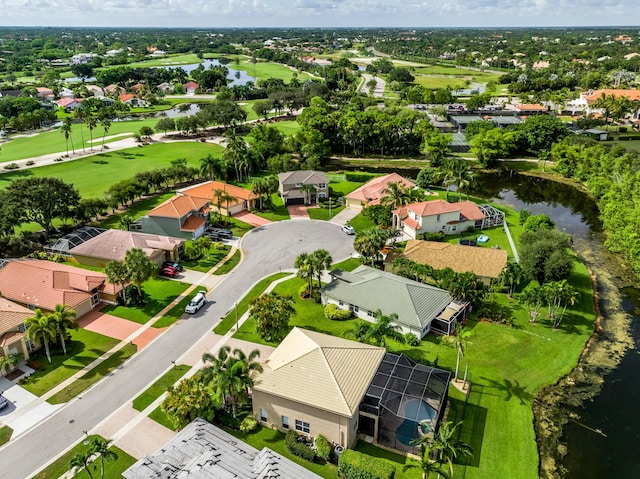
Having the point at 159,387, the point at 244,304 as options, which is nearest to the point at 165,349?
the point at 159,387

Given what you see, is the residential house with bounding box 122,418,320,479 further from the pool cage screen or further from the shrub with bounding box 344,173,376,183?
the shrub with bounding box 344,173,376,183

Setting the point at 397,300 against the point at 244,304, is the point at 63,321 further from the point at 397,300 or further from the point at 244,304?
the point at 397,300

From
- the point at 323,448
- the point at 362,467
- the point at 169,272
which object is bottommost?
the point at 169,272

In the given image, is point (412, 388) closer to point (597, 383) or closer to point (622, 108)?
point (597, 383)

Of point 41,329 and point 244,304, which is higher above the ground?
point 41,329

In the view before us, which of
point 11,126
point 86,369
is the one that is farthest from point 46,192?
point 11,126

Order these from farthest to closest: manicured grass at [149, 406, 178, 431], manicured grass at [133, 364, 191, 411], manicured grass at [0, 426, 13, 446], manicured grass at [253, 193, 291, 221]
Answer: manicured grass at [253, 193, 291, 221]
manicured grass at [133, 364, 191, 411]
manicured grass at [149, 406, 178, 431]
manicured grass at [0, 426, 13, 446]

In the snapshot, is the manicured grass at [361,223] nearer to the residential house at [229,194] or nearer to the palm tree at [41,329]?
the residential house at [229,194]

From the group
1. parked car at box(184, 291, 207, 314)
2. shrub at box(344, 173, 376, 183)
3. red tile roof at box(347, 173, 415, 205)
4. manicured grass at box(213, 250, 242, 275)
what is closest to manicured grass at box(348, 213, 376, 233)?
red tile roof at box(347, 173, 415, 205)
